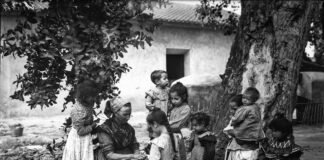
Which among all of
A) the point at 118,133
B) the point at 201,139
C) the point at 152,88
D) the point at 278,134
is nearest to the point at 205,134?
the point at 201,139

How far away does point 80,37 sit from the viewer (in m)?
3.75

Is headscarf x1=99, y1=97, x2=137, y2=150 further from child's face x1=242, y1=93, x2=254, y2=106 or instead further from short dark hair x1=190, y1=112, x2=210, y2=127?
child's face x1=242, y1=93, x2=254, y2=106

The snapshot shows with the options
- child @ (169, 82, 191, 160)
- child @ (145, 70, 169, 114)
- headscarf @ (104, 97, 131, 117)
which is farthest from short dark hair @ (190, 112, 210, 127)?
child @ (145, 70, 169, 114)

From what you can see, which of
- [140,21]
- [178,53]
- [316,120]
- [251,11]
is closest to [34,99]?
[140,21]

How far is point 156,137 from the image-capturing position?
3.85m

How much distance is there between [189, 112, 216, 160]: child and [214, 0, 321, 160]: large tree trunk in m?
1.54

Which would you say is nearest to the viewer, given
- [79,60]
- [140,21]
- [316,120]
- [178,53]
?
[79,60]

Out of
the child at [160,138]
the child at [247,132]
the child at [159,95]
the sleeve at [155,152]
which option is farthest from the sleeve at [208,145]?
the child at [159,95]

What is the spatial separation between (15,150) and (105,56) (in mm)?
4512

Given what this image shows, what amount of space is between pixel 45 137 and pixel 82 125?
539cm

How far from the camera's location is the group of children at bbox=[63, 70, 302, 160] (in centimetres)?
381

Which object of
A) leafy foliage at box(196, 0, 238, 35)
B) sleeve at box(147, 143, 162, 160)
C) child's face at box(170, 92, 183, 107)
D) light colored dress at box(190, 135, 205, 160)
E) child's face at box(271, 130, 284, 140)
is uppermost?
leafy foliage at box(196, 0, 238, 35)

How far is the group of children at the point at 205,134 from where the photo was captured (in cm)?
381

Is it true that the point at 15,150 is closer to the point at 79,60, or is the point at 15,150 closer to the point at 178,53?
the point at 79,60
